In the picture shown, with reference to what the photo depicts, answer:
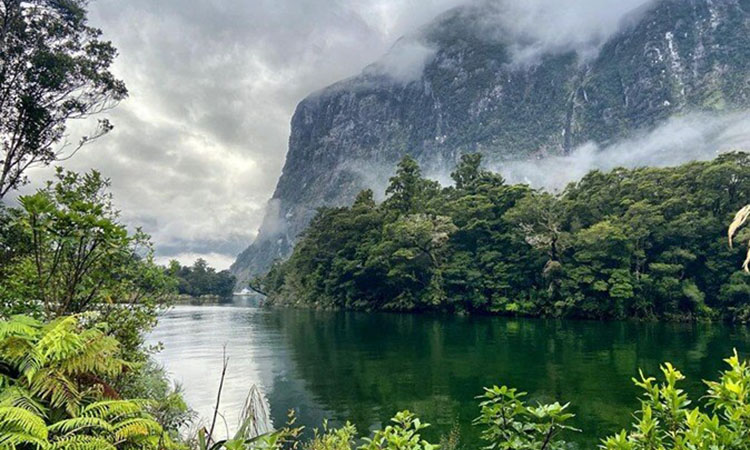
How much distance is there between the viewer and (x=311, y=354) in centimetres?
2608

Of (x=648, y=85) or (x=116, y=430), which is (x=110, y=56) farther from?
(x=648, y=85)

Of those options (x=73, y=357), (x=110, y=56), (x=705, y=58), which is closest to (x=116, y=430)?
(x=73, y=357)

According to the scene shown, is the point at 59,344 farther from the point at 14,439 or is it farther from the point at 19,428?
the point at 14,439

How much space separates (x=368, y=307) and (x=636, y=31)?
6640 inches

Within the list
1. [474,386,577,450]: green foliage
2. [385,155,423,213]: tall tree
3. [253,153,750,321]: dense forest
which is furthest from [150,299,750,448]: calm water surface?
[385,155,423,213]: tall tree

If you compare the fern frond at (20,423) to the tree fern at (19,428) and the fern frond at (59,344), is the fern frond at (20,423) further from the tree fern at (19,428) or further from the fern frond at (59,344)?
the fern frond at (59,344)

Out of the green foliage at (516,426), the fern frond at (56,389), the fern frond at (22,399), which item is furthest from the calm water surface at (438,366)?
the fern frond at (22,399)

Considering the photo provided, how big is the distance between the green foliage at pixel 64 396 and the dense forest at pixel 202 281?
13003cm

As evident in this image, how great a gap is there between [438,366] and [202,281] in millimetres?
123452

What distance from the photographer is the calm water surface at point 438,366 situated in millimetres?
14586

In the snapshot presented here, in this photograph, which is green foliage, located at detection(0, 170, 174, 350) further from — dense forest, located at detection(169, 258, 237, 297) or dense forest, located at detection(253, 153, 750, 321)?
dense forest, located at detection(169, 258, 237, 297)

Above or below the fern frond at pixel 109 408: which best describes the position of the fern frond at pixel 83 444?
below

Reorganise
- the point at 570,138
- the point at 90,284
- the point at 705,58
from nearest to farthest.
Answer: the point at 90,284 → the point at 705,58 → the point at 570,138

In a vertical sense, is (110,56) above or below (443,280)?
above
